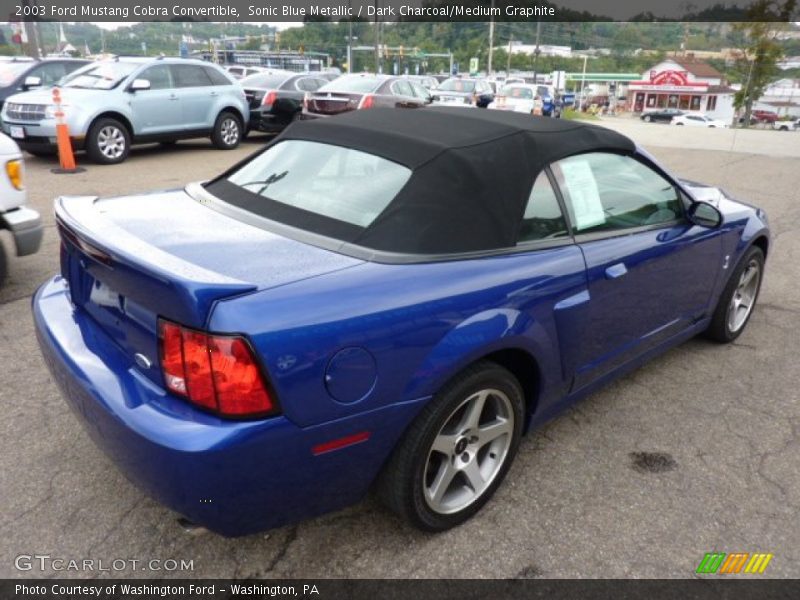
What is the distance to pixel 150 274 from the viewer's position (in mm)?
1869

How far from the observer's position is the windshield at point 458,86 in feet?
74.0

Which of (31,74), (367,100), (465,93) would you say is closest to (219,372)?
(367,100)

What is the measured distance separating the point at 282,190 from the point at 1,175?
2695 millimetres

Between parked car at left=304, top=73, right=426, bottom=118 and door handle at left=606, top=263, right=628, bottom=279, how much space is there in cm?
997

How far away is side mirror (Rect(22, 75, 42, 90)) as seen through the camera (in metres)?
11.5

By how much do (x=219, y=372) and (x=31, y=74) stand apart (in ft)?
41.8

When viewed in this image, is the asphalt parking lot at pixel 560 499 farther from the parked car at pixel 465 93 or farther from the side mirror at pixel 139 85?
the parked car at pixel 465 93

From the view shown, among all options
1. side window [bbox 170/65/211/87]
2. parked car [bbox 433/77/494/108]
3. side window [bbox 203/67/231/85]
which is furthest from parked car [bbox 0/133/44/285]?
parked car [bbox 433/77/494/108]

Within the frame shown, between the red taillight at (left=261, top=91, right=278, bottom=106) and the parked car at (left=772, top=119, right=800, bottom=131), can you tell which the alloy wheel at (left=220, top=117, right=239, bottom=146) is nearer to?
the red taillight at (left=261, top=91, right=278, bottom=106)

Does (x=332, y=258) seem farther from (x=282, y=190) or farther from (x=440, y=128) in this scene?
(x=440, y=128)

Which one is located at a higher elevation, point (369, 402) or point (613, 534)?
point (369, 402)

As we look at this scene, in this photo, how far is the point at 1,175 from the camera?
4258 millimetres

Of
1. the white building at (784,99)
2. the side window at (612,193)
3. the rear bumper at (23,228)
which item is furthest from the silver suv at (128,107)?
the white building at (784,99)

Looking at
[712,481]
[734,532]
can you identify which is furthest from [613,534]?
[712,481]
